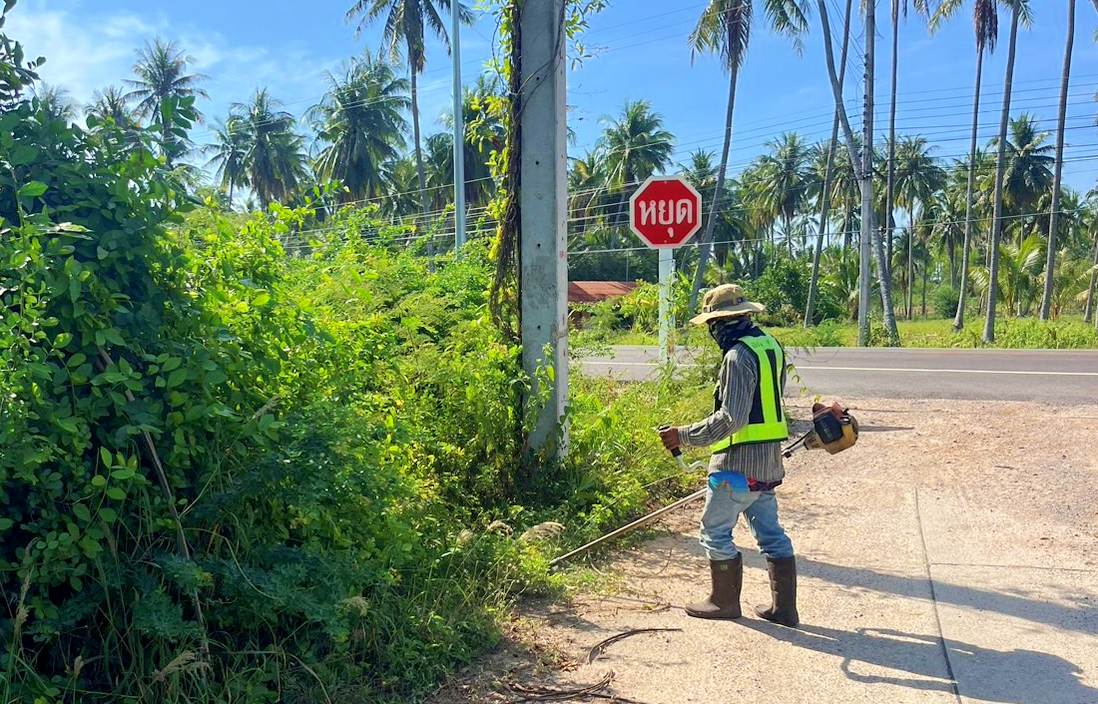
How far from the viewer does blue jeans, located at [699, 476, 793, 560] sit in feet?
13.1

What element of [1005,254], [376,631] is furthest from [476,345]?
[1005,254]

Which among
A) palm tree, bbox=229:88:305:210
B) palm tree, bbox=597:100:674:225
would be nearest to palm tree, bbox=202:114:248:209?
palm tree, bbox=229:88:305:210

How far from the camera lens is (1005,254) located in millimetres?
36062

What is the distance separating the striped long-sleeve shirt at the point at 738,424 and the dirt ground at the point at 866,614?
2.54 feet

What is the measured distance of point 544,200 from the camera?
5637 mm

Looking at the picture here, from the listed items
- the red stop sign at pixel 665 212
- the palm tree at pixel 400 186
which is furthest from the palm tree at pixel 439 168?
the red stop sign at pixel 665 212

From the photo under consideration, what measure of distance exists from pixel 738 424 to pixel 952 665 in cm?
137

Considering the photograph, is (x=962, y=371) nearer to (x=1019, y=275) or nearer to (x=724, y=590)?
(x=724, y=590)

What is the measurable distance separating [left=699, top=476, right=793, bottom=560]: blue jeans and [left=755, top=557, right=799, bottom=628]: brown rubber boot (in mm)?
48

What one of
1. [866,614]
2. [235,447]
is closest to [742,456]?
[866,614]

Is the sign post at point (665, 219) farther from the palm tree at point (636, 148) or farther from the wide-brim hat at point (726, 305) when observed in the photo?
the palm tree at point (636, 148)

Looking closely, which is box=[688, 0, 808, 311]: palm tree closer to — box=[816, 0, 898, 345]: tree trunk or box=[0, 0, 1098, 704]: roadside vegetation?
box=[816, 0, 898, 345]: tree trunk

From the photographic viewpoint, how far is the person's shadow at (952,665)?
3.25 meters

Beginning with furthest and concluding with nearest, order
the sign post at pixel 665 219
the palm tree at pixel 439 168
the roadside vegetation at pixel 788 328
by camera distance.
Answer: the palm tree at pixel 439 168
the sign post at pixel 665 219
the roadside vegetation at pixel 788 328
